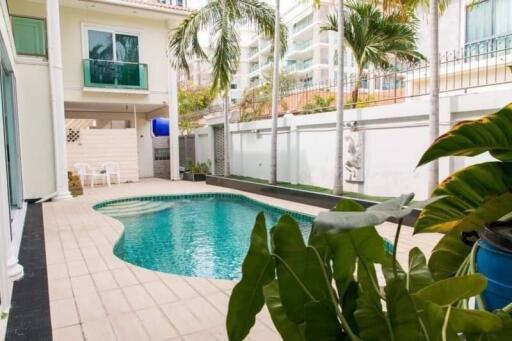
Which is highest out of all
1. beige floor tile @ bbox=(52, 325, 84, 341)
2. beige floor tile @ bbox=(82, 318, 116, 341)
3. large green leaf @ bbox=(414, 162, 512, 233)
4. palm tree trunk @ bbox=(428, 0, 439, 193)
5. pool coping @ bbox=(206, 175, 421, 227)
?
palm tree trunk @ bbox=(428, 0, 439, 193)

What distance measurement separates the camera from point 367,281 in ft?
4.27

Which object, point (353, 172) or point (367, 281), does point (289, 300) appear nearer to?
point (367, 281)

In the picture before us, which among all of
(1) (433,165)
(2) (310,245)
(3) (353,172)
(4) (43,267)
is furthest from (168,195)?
(2) (310,245)

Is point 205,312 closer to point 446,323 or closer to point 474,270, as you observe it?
point 474,270

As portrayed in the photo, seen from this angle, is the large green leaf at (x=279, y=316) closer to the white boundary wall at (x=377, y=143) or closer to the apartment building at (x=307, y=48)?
the white boundary wall at (x=377, y=143)

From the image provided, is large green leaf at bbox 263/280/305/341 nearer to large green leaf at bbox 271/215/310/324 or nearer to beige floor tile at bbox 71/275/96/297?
large green leaf at bbox 271/215/310/324

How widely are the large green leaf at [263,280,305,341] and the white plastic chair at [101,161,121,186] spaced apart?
1243 centimetres

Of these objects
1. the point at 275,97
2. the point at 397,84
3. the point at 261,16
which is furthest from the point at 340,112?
the point at 261,16

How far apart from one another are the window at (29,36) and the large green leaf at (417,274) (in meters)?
9.89

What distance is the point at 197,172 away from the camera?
14.3 meters

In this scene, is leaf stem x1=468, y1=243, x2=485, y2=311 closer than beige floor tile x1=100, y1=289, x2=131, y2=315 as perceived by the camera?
Yes

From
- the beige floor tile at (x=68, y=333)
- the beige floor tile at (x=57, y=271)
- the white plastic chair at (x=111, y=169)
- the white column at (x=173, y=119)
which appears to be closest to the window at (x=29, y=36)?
the white plastic chair at (x=111, y=169)

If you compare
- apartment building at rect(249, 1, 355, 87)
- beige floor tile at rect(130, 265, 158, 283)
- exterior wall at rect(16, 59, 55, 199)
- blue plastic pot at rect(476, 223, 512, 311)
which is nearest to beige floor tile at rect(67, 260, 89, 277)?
beige floor tile at rect(130, 265, 158, 283)

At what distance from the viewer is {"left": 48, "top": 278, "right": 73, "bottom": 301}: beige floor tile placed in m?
3.27
